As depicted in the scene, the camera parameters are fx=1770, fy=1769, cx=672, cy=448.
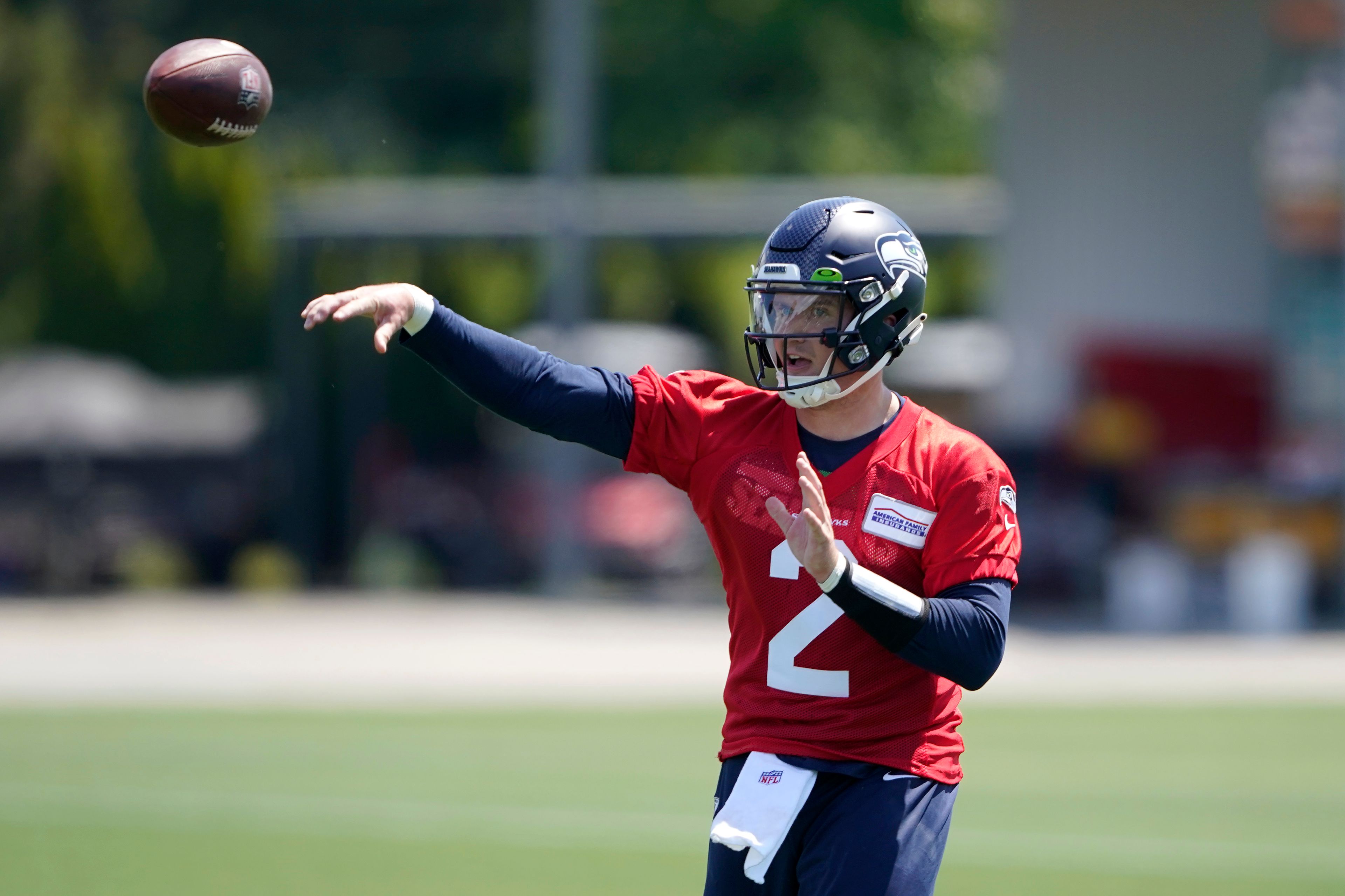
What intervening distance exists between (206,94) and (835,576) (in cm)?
239

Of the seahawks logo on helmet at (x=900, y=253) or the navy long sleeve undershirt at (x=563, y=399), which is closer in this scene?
the navy long sleeve undershirt at (x=563, y=399)

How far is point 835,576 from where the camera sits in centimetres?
396

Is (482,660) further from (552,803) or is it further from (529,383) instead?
(529,383)

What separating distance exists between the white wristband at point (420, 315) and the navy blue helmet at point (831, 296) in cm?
79

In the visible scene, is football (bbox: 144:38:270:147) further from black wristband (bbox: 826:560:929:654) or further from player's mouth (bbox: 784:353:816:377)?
black wristband (bbox: 826:560:929:654)

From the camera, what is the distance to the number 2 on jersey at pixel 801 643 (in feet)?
14.2

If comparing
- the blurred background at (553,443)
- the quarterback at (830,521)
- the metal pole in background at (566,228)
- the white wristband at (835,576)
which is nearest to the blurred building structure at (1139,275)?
the blurred background at (553,443)

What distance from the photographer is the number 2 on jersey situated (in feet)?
14.2

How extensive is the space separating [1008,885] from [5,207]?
72.2 feet

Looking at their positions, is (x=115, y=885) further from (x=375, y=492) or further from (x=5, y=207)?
(x=5, y=207)

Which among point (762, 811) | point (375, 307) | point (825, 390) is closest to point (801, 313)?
point (825, 390)

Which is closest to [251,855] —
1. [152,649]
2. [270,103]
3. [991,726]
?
[270,103]

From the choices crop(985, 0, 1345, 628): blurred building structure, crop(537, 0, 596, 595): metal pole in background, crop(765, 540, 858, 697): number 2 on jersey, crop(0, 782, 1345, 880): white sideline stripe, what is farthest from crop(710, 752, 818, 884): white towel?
crop(537, 0, 596, 595): metal pole in background

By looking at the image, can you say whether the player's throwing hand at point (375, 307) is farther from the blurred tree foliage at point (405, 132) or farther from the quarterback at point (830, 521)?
the blurred tree foliage at point (405, 132)
